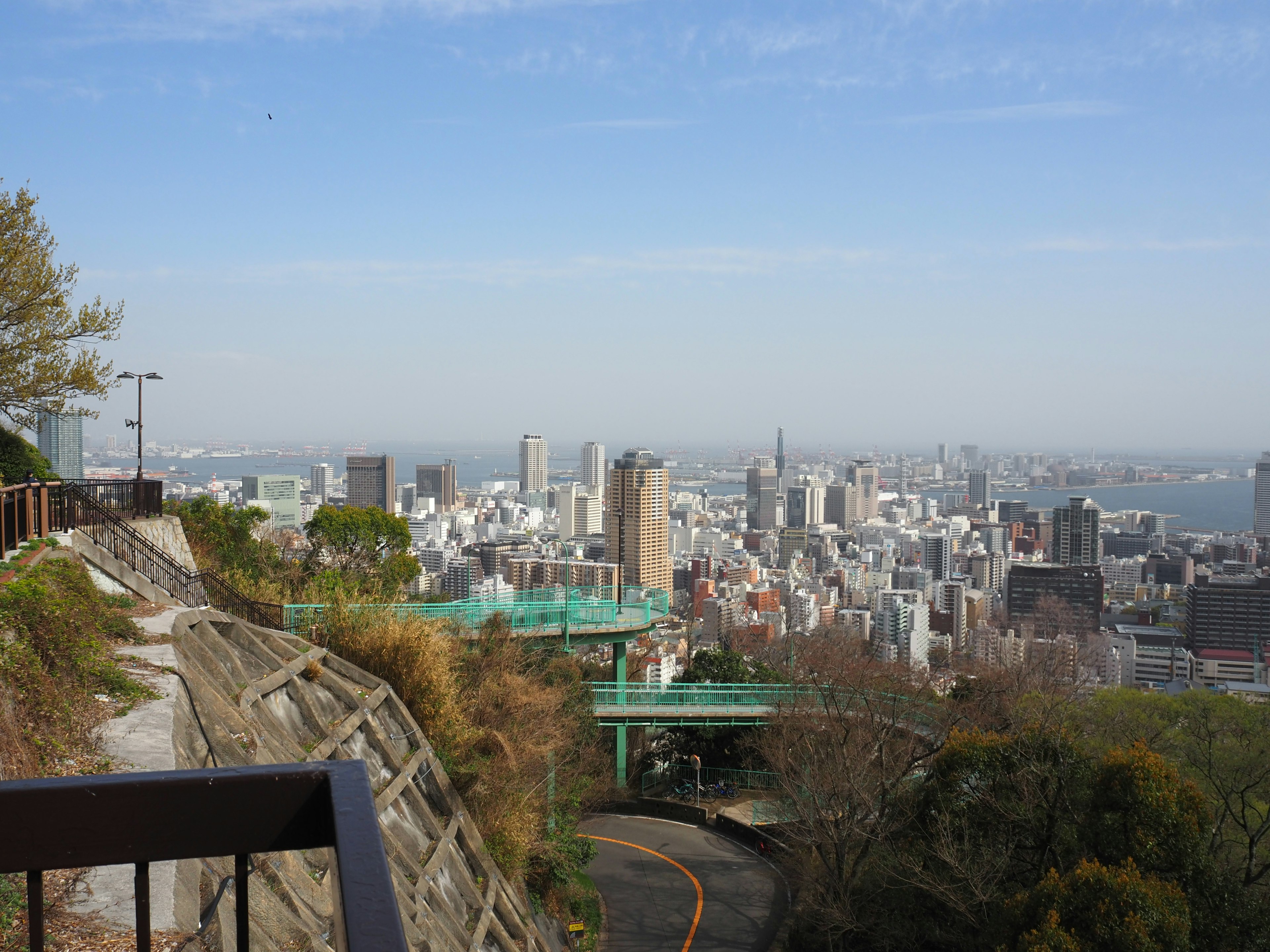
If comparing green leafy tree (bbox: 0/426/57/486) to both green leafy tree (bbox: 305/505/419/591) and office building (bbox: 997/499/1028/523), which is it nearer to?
green leafy tree (bbox: 305/505/419/591)

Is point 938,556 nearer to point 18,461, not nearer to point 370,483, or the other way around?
point 370,483

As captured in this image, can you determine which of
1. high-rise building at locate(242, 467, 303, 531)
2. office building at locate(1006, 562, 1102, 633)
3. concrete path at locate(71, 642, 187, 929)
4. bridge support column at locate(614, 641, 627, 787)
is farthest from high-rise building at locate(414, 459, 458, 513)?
concrete path at locate(71, 642, 187, 929)

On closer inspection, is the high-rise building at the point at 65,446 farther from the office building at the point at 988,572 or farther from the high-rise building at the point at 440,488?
the high-rise building at the point at 440,488

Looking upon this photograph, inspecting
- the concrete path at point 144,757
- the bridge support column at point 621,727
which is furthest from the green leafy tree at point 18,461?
the bridge support column at point 621,727

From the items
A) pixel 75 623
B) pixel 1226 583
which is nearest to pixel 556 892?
pixel 75 623

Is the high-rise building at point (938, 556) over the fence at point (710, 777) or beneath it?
beneath

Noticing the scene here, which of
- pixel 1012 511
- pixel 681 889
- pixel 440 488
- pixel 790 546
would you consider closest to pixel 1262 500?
pixel 1012 511
